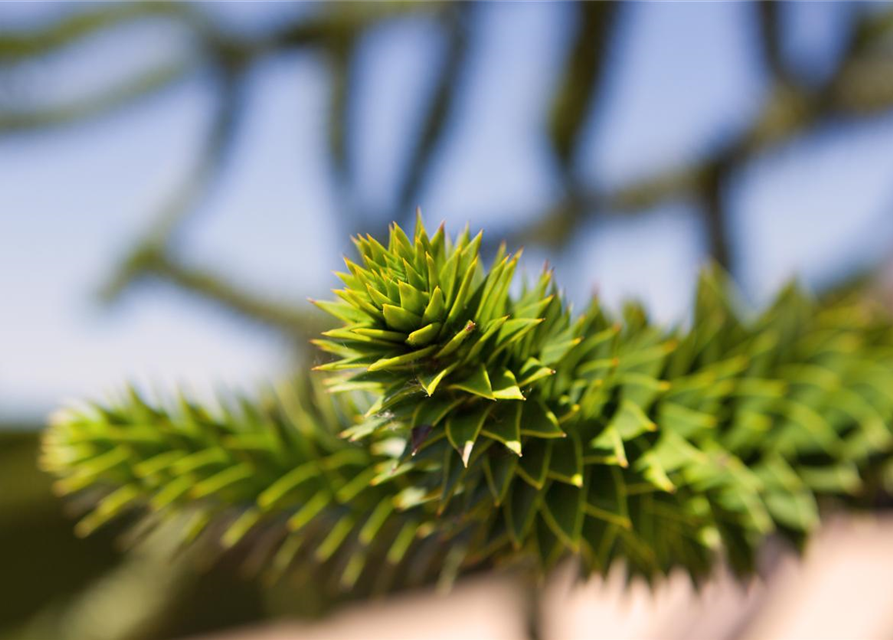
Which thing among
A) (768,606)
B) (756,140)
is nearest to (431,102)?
(756,140)

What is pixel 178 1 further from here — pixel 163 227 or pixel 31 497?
pixel 31 497

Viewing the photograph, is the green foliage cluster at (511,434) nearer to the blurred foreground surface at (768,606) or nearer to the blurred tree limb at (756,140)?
the blurred foreground surface at (768,606)

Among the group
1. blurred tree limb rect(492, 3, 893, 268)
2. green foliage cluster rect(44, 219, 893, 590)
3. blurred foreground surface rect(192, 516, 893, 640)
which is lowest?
blurred foreground surface rect(192, 516, 893, 640)

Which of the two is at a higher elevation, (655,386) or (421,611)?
(655,386)

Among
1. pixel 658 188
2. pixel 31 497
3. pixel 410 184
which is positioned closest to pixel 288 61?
pixel 410 184

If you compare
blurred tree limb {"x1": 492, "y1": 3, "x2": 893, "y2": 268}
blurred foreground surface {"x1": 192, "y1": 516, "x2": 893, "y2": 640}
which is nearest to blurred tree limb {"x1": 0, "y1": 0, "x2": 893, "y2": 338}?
blurred tree limb {"x1": 492, "y1": 3, "x2": 893, "y2": 268}

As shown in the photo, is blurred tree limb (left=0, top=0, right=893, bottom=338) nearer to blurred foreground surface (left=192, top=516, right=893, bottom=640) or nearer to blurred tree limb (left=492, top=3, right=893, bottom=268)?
blurred tree limb (left=492, top=3, right=893, bottom=268)

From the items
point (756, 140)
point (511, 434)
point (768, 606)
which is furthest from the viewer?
point (768, 606)

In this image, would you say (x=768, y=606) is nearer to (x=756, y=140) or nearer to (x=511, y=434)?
(x=756, y=140)

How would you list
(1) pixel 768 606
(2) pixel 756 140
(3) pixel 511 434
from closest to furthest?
(3) pixel 511 434
(2) pixel 756 140
(1) pixel 768 606
